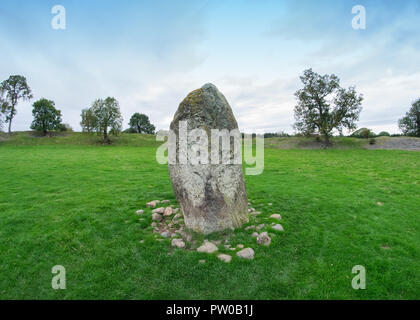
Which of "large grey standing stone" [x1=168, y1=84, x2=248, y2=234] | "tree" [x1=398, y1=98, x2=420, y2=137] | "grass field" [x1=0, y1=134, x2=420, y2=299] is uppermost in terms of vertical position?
"tree" [x1=398, y1=98, x2=420, y2=137]

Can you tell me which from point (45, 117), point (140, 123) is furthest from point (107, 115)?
point (140, 123)

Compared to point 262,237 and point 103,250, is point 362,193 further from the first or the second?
point 103,250

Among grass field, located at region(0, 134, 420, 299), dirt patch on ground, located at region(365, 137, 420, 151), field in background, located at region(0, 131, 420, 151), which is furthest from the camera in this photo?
field in background, located at region(0, 131, 420, 151)

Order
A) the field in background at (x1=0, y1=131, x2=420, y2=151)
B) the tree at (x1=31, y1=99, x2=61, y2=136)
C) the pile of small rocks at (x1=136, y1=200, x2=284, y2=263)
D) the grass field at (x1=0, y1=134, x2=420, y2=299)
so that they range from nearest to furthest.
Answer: the grass field at (x1=0, y1=134, x2=420, y2=299)
the pile of small rocks at (x1=136, y1=200, x2=284, y2=263)
the field in background at (x1=0, y1=131, x2=420, y2=151)
the tree at (x1=31, y1=99, x2=61, y2=136)

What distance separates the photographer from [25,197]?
9.61m

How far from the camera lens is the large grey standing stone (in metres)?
6.20

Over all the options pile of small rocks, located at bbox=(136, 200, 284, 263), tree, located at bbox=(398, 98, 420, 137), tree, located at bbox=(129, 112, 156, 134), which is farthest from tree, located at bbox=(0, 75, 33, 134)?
tree, located at bbox=(398, 98, 420, 137)

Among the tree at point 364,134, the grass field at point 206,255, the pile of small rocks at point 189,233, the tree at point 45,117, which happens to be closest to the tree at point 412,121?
the tree at point 364,134

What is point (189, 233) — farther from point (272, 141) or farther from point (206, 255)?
point (272, 141)

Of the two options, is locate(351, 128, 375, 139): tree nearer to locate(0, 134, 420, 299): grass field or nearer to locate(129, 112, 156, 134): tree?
locate(0, 134, 420, 299): grass field

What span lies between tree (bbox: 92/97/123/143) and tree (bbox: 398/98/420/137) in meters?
69.1

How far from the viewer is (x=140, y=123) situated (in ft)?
274

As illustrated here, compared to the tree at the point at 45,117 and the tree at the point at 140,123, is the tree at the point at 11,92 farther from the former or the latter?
the tree at the point at 140,123

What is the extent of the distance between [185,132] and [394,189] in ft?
37.3
